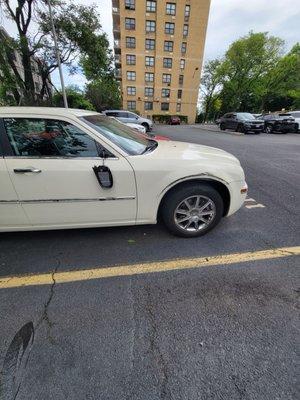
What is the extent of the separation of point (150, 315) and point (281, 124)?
65.4 ft

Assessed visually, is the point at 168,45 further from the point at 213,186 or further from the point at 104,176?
the point at 104,176

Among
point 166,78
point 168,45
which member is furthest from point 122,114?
point 168,45

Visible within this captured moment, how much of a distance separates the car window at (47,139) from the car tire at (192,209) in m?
1.06

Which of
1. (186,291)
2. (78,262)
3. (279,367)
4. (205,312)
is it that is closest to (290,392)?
(279,367)

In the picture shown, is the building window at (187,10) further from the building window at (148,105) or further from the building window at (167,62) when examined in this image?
the building window at (148,105)

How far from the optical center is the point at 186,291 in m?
2.24

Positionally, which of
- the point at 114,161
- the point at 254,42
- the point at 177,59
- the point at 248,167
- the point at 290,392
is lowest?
the point at 248,167

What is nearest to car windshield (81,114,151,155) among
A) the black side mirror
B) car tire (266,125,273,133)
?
the black side mirror

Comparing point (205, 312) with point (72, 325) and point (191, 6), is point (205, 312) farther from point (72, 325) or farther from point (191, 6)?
point (191, 6)

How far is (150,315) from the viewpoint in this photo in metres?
1.98

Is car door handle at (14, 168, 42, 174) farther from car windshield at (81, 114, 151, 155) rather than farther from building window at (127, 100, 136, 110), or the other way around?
building window at (127, 100, 136, 110)

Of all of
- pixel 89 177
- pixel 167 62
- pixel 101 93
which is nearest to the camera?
pixel 89 177

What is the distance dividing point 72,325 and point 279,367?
1.55 m

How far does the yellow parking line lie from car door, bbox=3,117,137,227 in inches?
26.0
